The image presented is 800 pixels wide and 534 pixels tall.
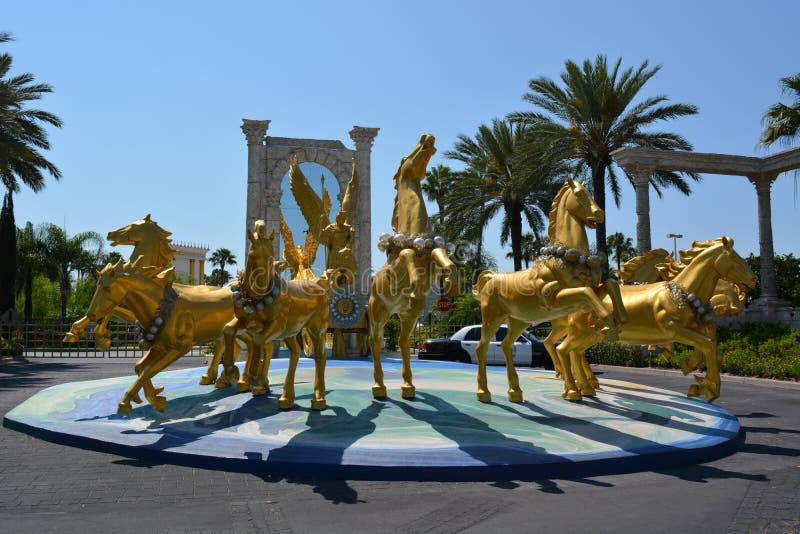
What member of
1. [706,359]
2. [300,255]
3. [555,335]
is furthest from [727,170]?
[706,359]

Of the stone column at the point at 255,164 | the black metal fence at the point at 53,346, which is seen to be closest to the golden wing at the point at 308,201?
the stone column at the point at 255,164

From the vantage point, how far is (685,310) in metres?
8.62

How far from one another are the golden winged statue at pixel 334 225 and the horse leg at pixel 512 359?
586cm

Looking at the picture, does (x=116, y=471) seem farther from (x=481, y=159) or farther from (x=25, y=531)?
(x=481, y=159)

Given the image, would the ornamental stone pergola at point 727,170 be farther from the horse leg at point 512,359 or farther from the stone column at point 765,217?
the horse leg at point 512,359

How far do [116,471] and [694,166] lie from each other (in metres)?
22.5

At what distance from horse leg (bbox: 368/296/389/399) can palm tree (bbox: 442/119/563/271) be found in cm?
1820

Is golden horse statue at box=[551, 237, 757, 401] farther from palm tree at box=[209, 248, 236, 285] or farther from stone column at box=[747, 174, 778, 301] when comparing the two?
palm tree at box=[209, 248, 236, 285]

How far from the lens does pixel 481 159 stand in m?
28.7

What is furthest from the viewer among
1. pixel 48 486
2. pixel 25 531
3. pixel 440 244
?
pixel 440 244

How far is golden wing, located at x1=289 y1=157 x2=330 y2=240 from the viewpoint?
48.6ft

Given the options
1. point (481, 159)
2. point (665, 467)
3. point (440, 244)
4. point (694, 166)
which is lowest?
point (665, 467)

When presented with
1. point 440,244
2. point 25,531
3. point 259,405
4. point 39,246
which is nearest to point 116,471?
point 25,531

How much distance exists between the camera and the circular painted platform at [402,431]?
6.00 meters
